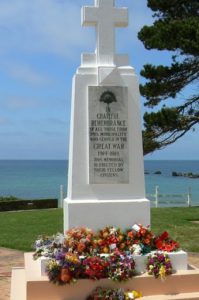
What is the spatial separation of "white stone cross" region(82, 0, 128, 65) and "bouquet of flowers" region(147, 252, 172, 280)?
3.12 m

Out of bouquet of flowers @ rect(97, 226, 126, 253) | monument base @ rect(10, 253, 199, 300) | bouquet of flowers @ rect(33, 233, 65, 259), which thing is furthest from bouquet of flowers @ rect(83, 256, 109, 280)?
bouquet of flowers @ rect(33, 233, 65, 259)

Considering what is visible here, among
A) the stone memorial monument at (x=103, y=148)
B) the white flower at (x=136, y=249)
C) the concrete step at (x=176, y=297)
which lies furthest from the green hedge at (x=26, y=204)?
the concrete step at (x=176, y=297)

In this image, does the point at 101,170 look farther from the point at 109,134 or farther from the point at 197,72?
the point at 197,72

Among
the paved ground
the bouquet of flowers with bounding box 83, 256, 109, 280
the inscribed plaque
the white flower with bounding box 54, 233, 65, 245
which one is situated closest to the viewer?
the bouquet of flowers with bounding box 83, 256, 109, 280

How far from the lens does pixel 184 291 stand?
7266 mm

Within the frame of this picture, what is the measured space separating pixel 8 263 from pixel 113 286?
433cm

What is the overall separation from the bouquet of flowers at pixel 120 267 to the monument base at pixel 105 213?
0.86m

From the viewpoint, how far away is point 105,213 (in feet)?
26.5

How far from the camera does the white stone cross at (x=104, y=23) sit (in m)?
8.45

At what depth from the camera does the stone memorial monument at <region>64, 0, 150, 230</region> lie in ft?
26.6

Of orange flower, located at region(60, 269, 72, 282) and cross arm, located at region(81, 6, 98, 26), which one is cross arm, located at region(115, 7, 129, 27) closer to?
cross arm, located at region(81, 6, 98, 26)

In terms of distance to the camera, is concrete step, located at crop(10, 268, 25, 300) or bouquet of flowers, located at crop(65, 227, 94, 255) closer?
concrete step, located at crop(10, 268, 25, 300)

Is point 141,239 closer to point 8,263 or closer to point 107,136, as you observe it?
point 107,136

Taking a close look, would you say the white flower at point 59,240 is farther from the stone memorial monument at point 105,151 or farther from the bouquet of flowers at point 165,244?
the bouquet of flowers at point 165,244
